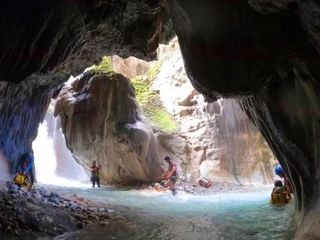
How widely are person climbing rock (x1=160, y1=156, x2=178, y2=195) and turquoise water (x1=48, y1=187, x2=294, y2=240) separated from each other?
2.26 metres

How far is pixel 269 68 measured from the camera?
8.09 m

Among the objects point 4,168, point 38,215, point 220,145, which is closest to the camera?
point 38,215

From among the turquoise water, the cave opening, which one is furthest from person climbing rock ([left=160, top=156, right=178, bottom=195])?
the turquoise water

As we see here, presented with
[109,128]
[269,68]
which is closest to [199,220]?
[269,68]

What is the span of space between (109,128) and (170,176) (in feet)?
13.3

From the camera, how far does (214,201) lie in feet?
49.4

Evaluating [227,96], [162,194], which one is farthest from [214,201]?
[227,96]

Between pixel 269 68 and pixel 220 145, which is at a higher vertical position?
pixel 269 68

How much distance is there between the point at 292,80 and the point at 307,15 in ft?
8.58

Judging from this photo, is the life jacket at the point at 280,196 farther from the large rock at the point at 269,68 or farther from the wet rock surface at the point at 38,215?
the wet rock surface at the point at 38,215

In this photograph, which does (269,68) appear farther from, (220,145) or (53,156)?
(53,156)

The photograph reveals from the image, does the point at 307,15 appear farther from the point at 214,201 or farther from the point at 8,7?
the point at 214,201

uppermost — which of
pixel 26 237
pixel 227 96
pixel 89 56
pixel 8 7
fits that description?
pixel 89 56

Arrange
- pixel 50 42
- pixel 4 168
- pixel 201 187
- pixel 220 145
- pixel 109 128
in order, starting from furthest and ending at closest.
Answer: pixel 220 145
pixel 109 128
pixel 201 187
pixel 4 168
pixel 50 42
